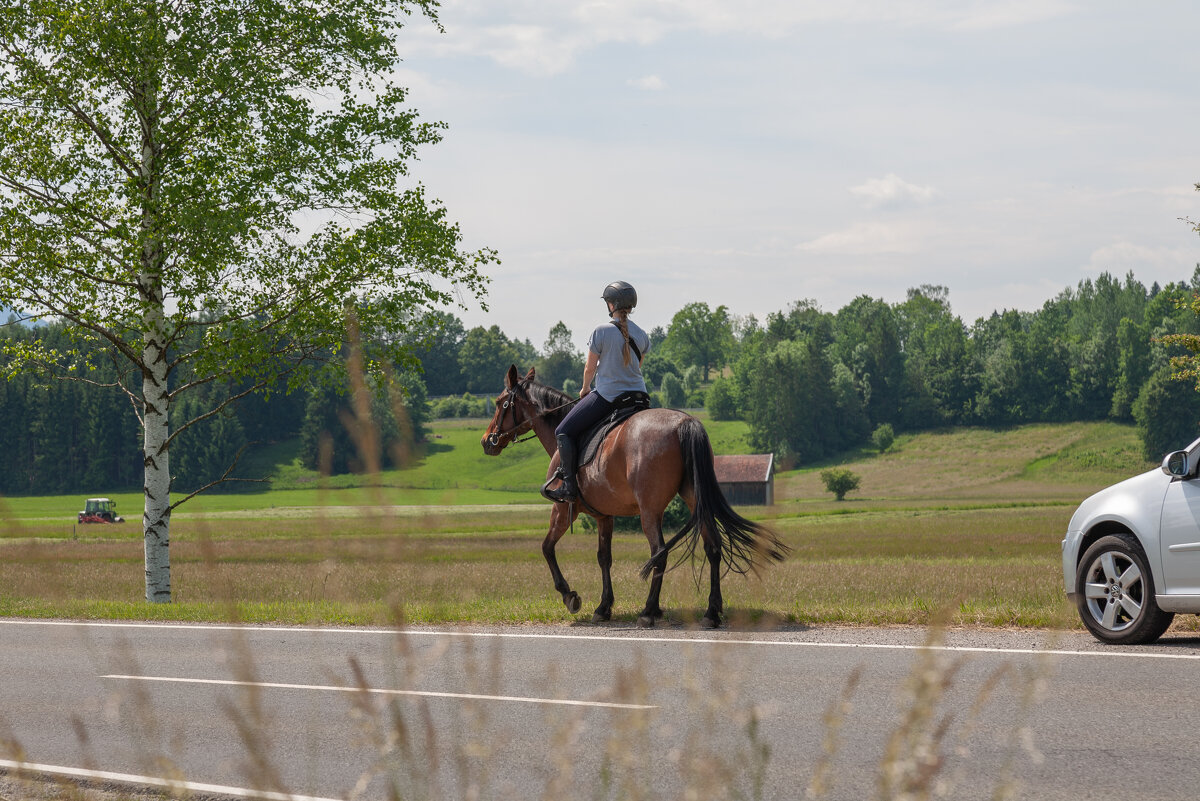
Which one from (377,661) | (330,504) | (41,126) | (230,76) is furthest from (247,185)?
(330,504)

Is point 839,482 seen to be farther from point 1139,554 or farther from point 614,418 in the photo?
point 1139,554

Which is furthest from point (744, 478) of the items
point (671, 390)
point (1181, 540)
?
point (671, 390)

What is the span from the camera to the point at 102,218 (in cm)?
1709

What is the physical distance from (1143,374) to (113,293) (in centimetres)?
13863

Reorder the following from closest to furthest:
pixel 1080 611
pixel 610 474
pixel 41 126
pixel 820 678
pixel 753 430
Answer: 1. pixel 820 678
2. pixel 1080 611
3. pixel 610 474
4. pixel 41 126
5. pixel 753 430

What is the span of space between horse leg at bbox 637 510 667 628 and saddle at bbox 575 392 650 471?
972 mm

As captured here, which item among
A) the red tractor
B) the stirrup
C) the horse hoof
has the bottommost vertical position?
the red tractor

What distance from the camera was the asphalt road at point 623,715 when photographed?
2.90m

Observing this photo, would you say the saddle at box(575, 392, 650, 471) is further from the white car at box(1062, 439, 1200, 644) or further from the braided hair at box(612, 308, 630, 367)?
the white car at box(1062, 439, 1200, 644)

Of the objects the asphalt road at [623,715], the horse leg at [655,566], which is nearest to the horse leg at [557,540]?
the horse leg at [655,566]

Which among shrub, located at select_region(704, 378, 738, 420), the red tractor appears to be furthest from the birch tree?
shrub, located at select_region(704, 378, 738, 420)

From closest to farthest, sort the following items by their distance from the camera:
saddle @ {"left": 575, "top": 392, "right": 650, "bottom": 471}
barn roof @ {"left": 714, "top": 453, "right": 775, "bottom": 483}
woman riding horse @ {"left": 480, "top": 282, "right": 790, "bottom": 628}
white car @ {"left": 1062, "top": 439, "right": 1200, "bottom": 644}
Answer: white car @ {"left": 1062, "top": 439, "right": 1200, "bottom": 644} < woman riding horse @ {"left": 480, "top": 282, "right": 790, "bottom": 628} < saddle @ {"left": 575, "top": 392, "right": 650, "bottom": 471} < barn roof @ {"left": 714, "top": 453, "right": 775, "bottom": 483}

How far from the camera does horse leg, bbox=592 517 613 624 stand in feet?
37.1

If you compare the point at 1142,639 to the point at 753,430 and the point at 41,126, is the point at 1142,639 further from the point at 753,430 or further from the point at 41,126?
the point at 753,430
